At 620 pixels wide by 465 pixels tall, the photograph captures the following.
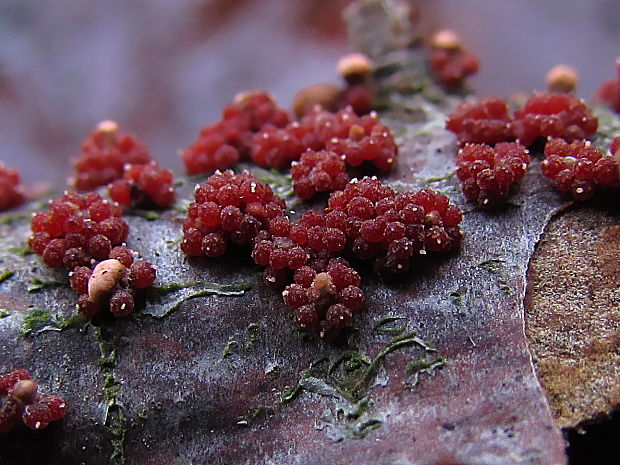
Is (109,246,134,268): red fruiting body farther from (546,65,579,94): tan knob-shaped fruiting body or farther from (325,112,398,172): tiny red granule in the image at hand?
(546,65,579,94): tan knob-shaped fruiting body

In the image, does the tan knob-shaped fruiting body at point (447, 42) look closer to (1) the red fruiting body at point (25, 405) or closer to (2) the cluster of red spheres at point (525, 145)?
(2) the cluster of red spheres at point (525, 145)

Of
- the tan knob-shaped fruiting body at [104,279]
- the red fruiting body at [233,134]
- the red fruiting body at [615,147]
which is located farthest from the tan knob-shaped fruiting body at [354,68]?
the tan knob-shaped fruiting body at [104,279]

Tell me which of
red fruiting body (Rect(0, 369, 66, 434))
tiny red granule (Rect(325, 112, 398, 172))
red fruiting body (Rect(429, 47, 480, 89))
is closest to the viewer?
red fruiting body (Rect(0, 369, 66, 434))

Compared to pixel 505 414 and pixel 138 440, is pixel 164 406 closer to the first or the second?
pixel 138 440

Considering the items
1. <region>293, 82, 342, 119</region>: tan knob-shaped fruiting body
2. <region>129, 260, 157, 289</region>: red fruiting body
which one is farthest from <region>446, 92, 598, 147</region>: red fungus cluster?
<region>129, 260, 157, 289</region>: red fruiting body

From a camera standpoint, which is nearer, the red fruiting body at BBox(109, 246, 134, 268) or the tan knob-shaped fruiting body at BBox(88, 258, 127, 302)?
the tan knob-shaped fruiting body at BBox(88, 258, 127, 302)

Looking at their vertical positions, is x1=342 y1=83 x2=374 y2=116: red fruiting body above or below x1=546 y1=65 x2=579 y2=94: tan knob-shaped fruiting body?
above
